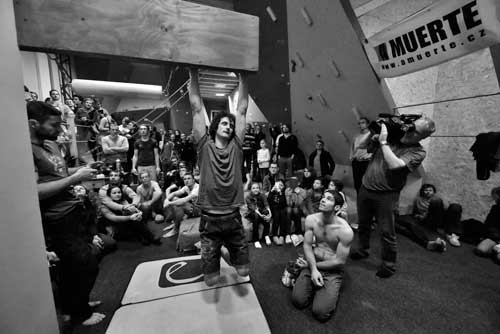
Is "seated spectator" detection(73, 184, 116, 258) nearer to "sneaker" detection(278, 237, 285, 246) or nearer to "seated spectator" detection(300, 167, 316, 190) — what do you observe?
"sneaker" detection(278, 237, 285, 246)

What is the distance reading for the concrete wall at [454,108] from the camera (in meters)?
3.11

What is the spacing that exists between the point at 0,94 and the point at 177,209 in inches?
108

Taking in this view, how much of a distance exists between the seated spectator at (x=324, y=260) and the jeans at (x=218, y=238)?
30.9 inches

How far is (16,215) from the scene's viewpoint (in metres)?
1.02

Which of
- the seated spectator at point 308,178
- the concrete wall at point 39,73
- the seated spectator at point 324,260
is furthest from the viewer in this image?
the concrete wall at point 39,73

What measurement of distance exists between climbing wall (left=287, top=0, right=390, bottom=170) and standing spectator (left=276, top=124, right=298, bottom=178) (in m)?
0.49

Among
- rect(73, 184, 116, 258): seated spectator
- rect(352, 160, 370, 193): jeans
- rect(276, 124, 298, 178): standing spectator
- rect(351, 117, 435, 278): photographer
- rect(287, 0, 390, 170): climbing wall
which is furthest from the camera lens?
rect(276, 124, 298, 178): standing spectator

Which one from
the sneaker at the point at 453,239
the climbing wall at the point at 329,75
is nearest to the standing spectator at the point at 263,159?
the climbing wall at the point at 329,75

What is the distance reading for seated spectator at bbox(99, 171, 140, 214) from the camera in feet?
10.2

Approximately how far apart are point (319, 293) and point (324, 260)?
303 mm

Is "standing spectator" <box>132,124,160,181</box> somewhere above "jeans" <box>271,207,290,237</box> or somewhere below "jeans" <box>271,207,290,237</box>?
above

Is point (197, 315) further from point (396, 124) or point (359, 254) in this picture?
point (396, 124)

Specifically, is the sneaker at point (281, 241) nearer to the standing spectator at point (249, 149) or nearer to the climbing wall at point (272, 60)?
the standing spectator at point (249, 149)

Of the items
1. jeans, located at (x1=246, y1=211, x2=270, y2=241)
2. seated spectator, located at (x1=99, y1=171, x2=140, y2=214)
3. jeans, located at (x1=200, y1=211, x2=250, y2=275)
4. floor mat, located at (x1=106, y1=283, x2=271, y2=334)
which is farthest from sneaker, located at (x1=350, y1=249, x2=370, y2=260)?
seated spectator, located at (x1=99, y1=171, x2=140, y2=214)
